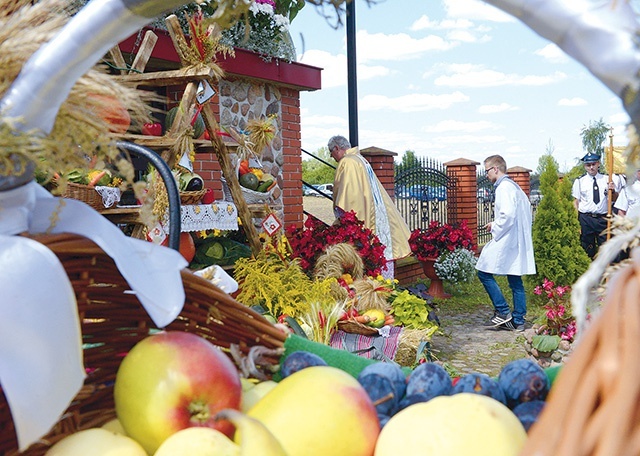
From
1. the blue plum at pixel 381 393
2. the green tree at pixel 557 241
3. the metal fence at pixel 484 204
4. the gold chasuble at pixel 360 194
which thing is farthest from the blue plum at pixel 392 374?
the metal fence at pixel 484 204

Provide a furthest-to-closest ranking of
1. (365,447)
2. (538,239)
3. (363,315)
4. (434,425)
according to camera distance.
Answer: (538,239) < (363,315) < (365,447) < (434,425)

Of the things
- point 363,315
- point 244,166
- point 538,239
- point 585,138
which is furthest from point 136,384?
point 585,138

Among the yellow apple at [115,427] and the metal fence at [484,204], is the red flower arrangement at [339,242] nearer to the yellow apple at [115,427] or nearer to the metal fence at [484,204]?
the yellow apple at [115,427]

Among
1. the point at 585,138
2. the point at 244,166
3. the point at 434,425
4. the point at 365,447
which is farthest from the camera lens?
the point at 585,138

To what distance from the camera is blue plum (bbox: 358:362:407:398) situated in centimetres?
114

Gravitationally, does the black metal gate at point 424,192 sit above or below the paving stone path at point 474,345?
above

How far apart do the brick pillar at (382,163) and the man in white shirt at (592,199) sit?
2.51 meters

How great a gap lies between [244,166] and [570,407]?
5.16 m

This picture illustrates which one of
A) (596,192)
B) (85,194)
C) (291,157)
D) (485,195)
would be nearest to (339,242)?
(291,157)

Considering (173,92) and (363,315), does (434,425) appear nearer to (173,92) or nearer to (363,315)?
(363,315)

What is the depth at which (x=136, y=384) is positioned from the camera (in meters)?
1.03

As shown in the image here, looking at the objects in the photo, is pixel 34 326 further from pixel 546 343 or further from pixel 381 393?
pixel 546 343

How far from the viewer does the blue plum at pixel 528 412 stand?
0.96m

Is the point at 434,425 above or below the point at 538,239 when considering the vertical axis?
above
